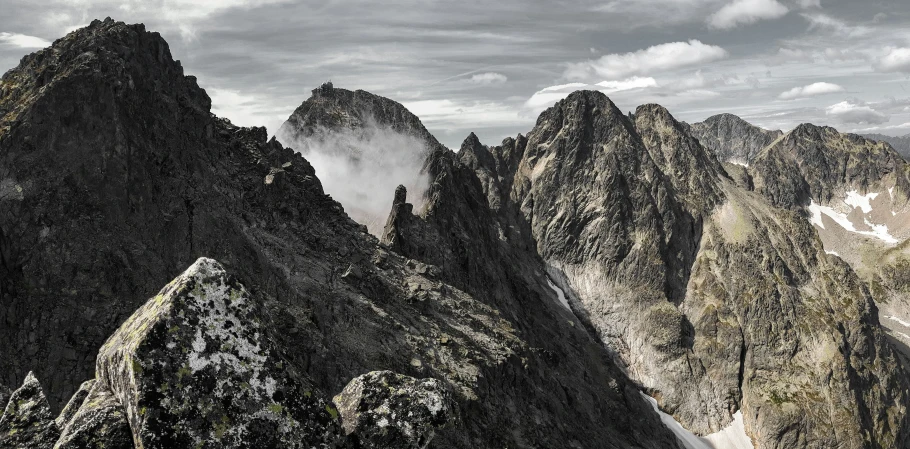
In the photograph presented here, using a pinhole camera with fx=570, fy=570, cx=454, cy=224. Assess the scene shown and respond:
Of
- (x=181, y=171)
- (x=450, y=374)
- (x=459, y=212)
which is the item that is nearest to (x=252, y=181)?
(x=181, y=171)

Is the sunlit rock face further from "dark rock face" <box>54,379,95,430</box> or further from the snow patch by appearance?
"dark rock face" <box>54,379,95,430</box>

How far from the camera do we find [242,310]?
8.83 meters

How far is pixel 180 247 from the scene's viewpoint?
5538 cm

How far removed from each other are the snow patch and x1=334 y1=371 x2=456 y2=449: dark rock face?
183432mm

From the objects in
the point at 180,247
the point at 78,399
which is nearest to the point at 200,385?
the point at 78,399

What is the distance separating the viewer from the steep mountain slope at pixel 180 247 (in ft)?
151

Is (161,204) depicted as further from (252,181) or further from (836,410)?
(836,410)

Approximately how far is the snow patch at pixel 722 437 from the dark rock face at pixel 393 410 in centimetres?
18343

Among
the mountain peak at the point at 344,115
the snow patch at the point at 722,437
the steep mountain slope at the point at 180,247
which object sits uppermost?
the mountain peak at the point at 344,115

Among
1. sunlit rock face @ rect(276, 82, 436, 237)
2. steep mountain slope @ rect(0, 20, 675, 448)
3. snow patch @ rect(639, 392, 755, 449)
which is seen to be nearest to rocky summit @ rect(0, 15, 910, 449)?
steep mountain slope @ rect(0, 20, 675, 448)

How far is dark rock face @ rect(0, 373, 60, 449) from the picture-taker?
10008mm

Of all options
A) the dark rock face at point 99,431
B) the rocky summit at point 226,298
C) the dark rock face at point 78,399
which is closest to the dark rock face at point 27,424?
the rocky summit at point 226,298

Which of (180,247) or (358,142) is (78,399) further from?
(358,142)

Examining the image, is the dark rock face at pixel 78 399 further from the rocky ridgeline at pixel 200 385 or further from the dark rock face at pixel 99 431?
the dark rock face at pixel 99 431
